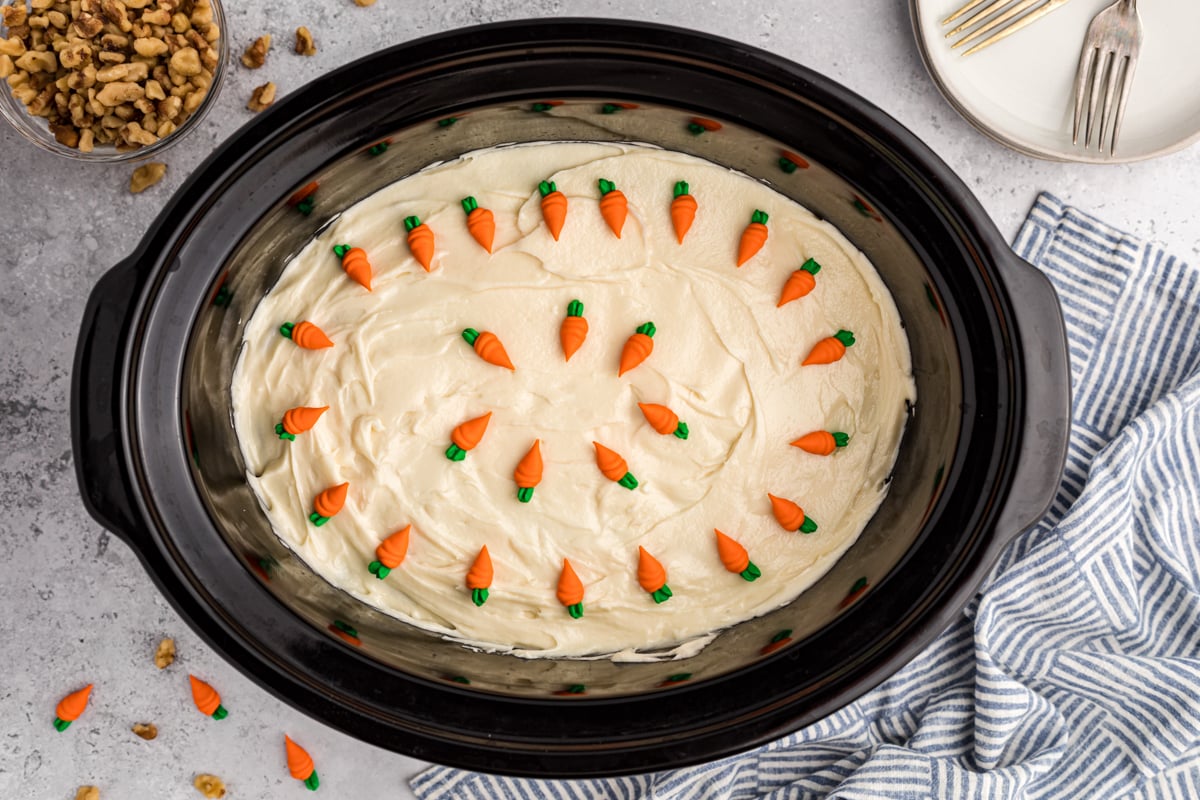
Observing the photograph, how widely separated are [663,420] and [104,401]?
937 millimetres

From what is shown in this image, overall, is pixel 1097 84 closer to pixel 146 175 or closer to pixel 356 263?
pixel 356 263

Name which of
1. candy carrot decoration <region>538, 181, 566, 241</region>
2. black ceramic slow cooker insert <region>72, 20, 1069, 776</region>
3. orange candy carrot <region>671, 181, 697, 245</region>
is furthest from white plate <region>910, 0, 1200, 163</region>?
candy carrot decoration <region>538, 181, 566, 241</region>

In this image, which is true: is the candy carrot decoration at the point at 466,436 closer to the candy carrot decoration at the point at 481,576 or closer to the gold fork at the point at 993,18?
the candy carrot decoration at the point at 481,576

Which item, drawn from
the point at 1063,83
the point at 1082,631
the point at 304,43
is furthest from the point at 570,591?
the point at 1063,83

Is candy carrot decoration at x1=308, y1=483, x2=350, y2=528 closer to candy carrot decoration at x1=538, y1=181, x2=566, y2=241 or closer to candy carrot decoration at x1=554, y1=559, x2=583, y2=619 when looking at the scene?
candy carrot decoration at x1=554, y1=559, x2=583, y2=619

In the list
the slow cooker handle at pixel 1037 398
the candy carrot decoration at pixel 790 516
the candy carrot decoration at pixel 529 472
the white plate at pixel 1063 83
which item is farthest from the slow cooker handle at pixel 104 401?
the white plate at pixel 1063 83

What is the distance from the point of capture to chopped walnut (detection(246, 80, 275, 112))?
183 centimetres

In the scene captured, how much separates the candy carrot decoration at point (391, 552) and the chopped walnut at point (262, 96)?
2.88ft

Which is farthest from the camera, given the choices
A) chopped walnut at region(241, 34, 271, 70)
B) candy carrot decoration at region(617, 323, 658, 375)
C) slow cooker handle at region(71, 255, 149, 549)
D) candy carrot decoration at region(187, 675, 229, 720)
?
candy carrot decoration at region(187, 675, 229, 720)

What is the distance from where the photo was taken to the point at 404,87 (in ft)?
4.88

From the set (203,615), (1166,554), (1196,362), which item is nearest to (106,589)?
(203,615)

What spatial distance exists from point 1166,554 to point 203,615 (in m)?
1.86

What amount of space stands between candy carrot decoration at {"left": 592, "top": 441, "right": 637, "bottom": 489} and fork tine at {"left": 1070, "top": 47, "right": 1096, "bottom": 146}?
1117mm

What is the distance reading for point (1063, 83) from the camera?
6.14 feet
